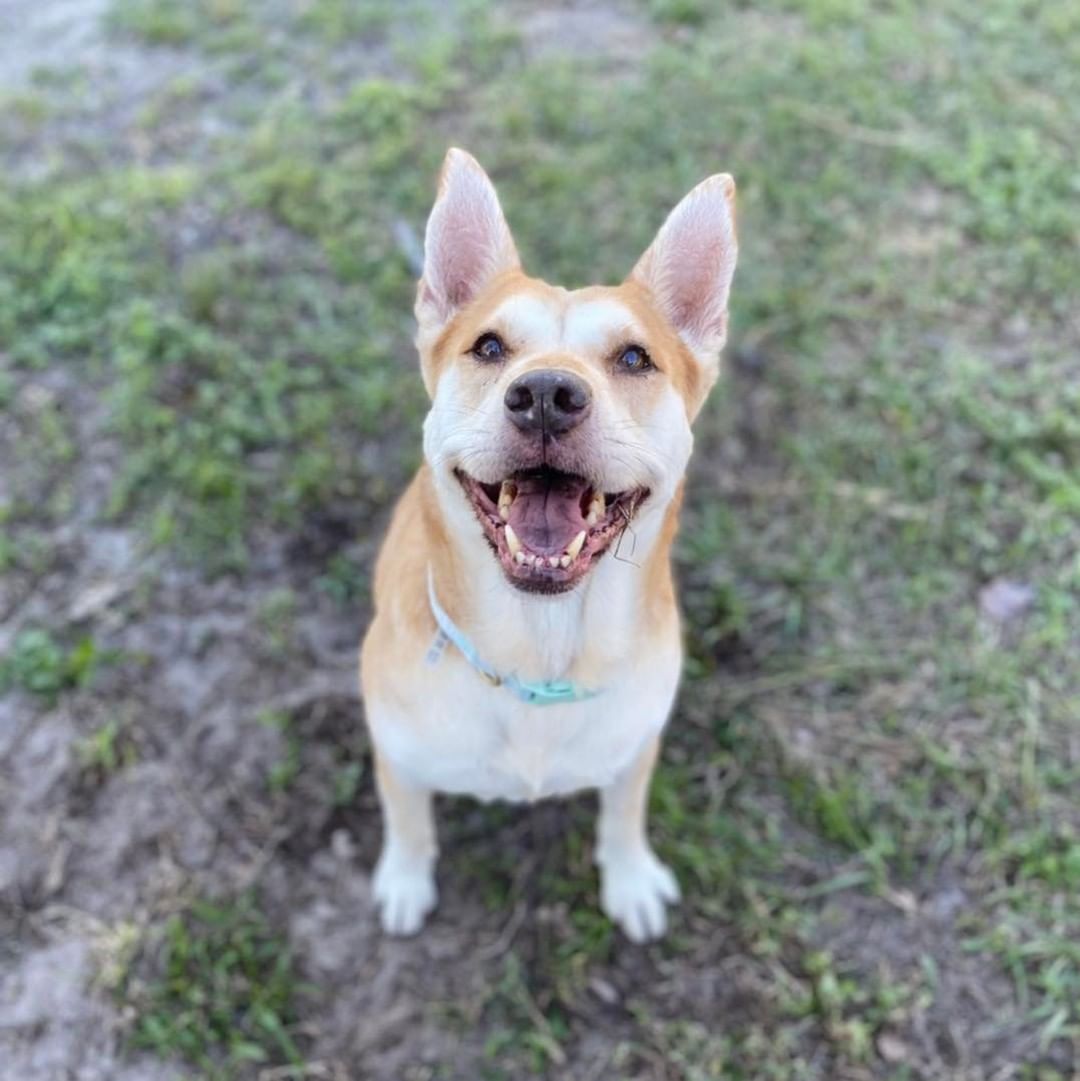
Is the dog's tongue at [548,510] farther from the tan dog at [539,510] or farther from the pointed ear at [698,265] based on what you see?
the pointed ear at [698,265]

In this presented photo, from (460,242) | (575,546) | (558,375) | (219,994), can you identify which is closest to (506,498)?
(575,546)

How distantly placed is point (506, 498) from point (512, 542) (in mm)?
108

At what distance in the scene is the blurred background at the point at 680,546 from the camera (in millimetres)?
3344

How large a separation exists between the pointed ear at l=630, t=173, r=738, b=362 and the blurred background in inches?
60.6

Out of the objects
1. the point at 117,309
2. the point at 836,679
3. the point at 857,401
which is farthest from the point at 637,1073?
the point at 117,309

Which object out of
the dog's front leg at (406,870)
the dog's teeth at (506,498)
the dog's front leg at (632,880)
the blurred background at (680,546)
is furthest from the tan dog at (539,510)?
the blurred background at (680,546)

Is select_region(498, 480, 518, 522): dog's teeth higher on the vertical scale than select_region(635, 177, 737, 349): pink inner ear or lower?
lower

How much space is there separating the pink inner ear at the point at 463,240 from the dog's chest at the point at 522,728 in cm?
94

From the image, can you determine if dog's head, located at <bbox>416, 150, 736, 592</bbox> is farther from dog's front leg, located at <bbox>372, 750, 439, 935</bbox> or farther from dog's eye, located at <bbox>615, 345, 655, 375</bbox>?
dog's front leg, located at <bbox>372, 750, 439, 935</bbox>

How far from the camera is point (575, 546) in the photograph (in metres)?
2.34

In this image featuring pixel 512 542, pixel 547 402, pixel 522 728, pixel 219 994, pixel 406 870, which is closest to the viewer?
pixel 547 402

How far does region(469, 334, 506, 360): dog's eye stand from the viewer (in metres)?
2.57

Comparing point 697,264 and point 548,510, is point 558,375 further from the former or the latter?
point 697,264

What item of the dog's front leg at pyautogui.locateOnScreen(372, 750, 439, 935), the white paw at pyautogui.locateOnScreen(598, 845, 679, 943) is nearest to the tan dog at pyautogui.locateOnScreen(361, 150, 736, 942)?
the dog's front leg at pyautogui.locateOnScreen(372, 750, 439, 935)
